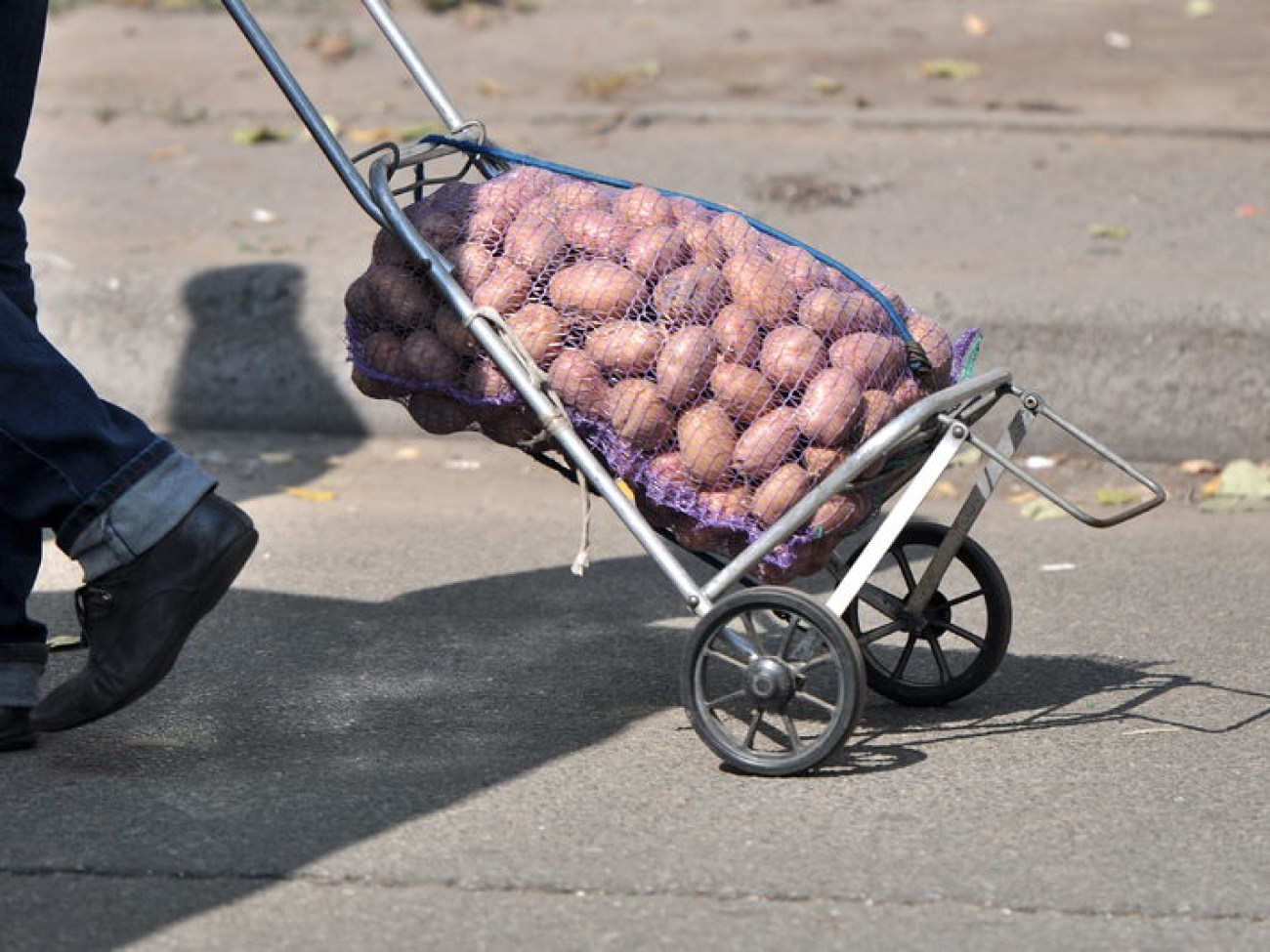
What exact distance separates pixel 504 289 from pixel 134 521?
739 mm

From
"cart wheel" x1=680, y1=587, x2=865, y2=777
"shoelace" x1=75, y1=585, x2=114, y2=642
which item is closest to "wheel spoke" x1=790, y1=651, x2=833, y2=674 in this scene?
"cart wheel" x1=680, y1=587, x2=865, y2=777

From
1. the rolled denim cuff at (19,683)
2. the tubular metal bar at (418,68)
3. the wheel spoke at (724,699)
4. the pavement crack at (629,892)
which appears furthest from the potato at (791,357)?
the rolled denim cuff at (19,683)

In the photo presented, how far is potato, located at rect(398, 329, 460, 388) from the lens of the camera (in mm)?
3385

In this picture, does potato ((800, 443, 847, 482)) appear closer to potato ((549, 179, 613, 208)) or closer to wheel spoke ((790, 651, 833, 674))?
wheel spoke ((790, 651, 833, 674))

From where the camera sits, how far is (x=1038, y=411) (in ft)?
11.1

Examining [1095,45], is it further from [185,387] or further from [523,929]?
[523,929]

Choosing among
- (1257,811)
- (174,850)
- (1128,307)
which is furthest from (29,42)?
(1128,307)

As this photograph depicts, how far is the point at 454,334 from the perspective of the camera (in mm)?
3371

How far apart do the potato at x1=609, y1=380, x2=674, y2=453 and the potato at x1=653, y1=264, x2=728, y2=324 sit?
13 centimetres

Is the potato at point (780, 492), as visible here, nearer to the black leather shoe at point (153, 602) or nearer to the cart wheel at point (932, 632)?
the cart wheel at point (932, 632)

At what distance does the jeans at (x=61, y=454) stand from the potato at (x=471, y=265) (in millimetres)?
559

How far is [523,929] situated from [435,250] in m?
1.24

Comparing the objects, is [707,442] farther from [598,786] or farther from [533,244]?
[598,786]

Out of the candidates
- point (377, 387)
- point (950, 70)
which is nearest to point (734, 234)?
point (377, 387)
